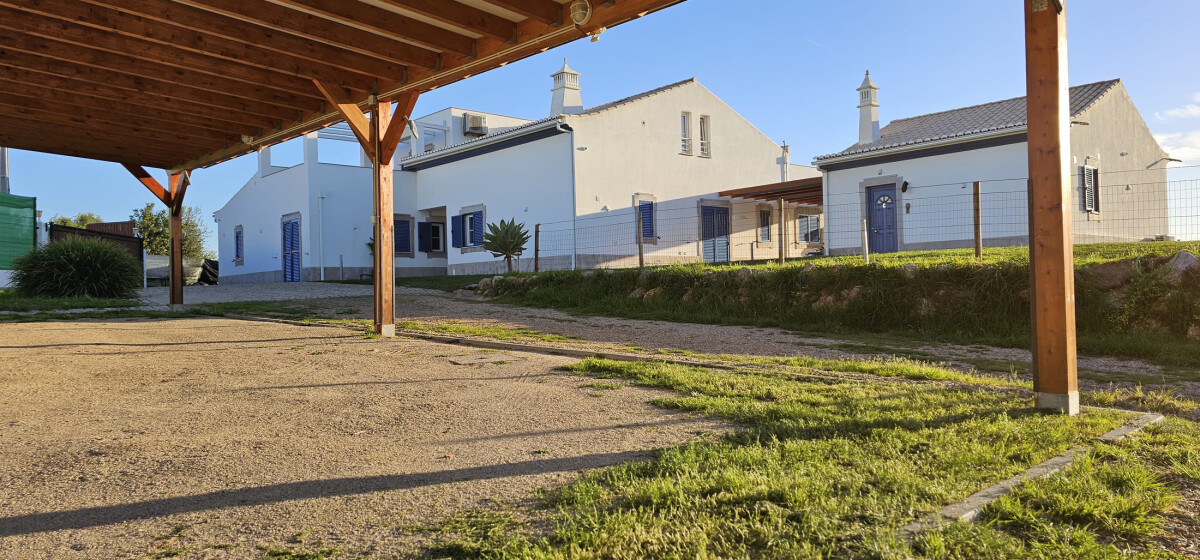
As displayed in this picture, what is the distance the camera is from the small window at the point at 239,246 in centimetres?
2717

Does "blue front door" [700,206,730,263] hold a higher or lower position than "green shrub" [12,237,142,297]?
higher

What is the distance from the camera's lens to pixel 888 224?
60.8ft

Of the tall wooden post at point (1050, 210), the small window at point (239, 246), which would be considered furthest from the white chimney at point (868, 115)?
the small window at point (239, 246)

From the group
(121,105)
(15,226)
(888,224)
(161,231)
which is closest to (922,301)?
(121,105)

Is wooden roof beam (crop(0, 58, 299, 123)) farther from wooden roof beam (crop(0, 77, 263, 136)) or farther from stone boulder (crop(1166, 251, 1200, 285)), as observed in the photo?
stone boulder (crop(1166, 251, 1200, 285))

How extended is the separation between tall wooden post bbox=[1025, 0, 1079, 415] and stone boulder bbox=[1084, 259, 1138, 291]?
413 centimetres

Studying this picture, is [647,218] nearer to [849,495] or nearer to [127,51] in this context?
[127,51]

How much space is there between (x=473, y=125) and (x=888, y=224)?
44.8 feet

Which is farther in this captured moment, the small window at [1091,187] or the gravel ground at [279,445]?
the small window at [1091,187]

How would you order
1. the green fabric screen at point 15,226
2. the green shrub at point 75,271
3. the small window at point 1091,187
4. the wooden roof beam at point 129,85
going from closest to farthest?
the wooden roof beam at point 129,85, the green shrub at point 75,271, the small window at point 1091,187, the green fabric screen at point 15,226

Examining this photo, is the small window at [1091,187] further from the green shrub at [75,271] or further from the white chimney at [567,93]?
Answer: the green shrub at [75,271]

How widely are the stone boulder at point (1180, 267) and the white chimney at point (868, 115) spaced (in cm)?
1330

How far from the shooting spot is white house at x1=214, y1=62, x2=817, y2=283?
63.4 feet

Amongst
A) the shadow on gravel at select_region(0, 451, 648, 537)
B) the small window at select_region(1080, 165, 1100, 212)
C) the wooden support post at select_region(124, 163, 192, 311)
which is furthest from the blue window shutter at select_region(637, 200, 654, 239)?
the shadow on gravel at select_region(0, 451, 648, 537)
